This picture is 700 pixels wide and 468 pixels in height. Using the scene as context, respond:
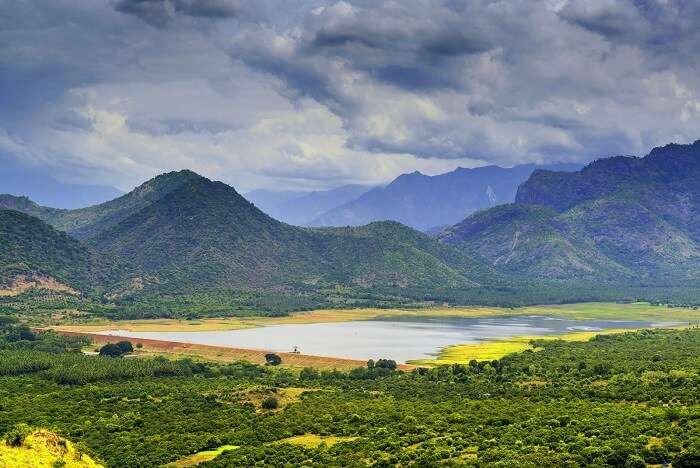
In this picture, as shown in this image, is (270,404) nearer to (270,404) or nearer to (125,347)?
(270,404)

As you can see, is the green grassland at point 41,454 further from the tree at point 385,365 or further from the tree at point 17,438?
the tree at point 385,365

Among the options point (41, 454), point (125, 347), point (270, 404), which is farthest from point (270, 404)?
point (125, 347)

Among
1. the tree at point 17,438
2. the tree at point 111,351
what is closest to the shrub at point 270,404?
the tree at point 17,438

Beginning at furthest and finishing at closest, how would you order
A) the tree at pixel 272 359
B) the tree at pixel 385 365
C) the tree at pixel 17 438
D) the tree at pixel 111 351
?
the tree at pixel 111 351
the tree at pixel 272 359
the tree at pixel 385 365
the tree at pixel 17 438

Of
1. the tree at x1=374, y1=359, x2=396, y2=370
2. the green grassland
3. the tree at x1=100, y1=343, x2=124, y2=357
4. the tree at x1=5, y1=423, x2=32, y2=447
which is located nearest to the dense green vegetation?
the tree at x1=374, y1=359, x2=396, y2=370

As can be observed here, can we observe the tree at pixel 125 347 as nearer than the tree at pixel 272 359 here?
No
